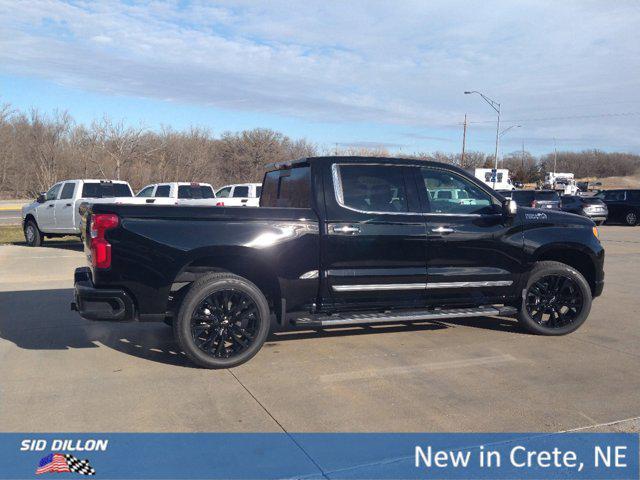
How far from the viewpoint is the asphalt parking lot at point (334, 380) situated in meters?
4.30

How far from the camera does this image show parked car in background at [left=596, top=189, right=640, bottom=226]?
28.8 metres

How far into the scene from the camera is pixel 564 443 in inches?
155

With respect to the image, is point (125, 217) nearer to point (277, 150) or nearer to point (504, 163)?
point (277, 150)

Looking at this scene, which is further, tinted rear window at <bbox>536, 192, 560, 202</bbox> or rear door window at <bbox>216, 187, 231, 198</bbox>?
tinted rear window at <bbox>536, 192, 560, 202</bbox>

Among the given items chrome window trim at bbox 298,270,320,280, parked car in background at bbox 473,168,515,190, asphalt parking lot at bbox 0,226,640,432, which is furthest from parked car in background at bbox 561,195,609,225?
chrome window trim at bbox 298,270,320,280

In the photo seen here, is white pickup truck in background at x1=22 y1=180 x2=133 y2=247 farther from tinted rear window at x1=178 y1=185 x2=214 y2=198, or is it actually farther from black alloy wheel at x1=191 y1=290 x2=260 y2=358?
black alloy wheel at x1=191 y1=290 x2=260 y2=358

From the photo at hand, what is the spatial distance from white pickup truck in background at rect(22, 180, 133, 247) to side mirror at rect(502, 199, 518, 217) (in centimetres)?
1183

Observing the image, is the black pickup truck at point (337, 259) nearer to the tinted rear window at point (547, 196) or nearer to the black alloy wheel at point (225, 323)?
the black alloy wheel at point (225, 323)

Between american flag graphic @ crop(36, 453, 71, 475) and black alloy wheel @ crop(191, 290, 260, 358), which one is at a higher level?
black alloy wheel @ crop(191, 290, 260, 358)

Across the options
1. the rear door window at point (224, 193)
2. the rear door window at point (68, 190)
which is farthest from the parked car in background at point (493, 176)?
the rear door window at point (68, 190)

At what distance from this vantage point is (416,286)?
5.99 metres

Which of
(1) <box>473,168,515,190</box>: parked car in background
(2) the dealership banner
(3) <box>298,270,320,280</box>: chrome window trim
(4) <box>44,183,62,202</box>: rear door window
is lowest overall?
(2) the dealership banner

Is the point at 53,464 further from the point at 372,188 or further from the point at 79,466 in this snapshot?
the point at 372,188

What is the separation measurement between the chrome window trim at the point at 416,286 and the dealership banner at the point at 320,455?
1.90 metres
